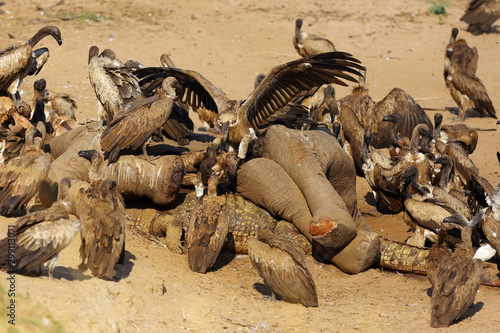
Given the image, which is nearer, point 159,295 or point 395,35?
point 159,295

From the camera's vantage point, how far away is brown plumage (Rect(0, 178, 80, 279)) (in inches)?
221

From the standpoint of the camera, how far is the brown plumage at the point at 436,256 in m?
7.44

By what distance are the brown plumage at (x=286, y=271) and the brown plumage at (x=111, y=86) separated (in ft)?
9.90

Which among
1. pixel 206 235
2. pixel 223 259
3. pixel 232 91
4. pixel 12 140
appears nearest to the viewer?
pixel 206 235

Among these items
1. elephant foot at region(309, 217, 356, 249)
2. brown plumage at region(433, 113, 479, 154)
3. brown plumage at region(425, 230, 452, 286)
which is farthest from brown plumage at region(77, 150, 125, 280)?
brown plumage at region(433, 113, 479, 154)

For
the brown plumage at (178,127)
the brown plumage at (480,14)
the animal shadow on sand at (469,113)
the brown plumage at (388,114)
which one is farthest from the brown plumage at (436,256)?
the brown plumage at (480,14)

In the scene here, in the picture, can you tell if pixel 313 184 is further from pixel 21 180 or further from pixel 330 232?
pixel 21 180

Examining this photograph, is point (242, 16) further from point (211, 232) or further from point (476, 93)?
point (211, 232)

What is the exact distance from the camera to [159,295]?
21.3 feet

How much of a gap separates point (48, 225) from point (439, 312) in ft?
10.9

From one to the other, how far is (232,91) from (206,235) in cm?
758

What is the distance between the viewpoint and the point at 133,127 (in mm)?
8203

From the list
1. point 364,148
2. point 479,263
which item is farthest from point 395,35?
point 479,263

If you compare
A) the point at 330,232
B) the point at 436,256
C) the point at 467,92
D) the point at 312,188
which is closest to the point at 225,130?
the point at 312,188
